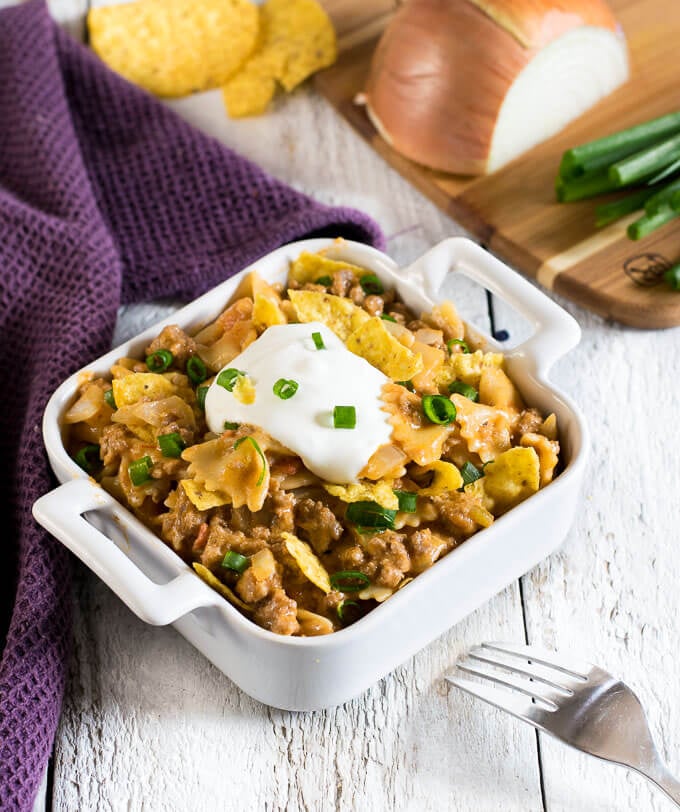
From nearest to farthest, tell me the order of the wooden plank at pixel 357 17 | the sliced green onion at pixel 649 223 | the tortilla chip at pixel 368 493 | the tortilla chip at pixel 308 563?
1. the tortilla chip at pixel 308 563
2. the tortilla chip at pixel 368 493
3. the sliced green onion at pixel 649 223
4. the wooden plank at pixel 357 17

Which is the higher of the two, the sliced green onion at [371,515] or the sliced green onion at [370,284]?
the sliced green onion at [370,284]

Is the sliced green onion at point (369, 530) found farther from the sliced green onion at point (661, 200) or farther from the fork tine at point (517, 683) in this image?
the sliced green onion at point (661, 200)

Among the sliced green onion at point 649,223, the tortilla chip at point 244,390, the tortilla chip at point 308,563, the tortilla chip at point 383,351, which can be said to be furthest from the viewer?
the sliced green onion at point 649,223

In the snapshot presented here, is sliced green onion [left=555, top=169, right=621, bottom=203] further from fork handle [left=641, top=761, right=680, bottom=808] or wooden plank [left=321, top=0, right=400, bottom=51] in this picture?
fork handle [left=641, top=761, right=680, bottom=808]

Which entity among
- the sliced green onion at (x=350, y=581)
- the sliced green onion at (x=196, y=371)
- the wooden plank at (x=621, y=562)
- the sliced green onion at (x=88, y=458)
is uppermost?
the sliced green onion at (x=196, y=371)

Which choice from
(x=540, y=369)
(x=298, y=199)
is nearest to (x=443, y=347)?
(x=540, y=369)

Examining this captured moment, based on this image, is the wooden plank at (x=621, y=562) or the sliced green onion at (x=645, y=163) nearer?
the wooden plank at (x=621, y=562)

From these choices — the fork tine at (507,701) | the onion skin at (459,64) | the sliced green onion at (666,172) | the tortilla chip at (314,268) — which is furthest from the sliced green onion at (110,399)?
the sliced green onion at (666,172)

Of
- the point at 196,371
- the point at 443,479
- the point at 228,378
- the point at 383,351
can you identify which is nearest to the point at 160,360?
the point at 196,371

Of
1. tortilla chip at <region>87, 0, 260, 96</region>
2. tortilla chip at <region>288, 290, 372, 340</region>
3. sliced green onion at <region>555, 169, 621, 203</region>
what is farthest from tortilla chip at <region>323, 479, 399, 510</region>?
tortilla chip at <region>87, 0, 260, 96</region>

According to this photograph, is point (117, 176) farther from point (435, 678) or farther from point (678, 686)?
point (678, 686)
